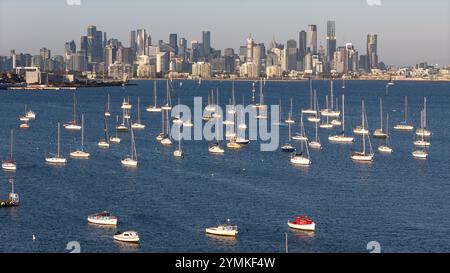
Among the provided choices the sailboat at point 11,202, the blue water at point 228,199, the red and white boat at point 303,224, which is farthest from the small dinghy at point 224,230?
the sailboat at point 11,202

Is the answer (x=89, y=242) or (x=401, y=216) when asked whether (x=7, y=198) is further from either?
(x=401, y=216)

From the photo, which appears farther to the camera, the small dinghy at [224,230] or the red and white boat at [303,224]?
the red and white boat at [303,224]

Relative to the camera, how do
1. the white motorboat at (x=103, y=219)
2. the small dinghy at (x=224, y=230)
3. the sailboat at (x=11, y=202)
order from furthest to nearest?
1. the sailboat at (x=11, y=202)
2. the white motorboat at (x=103, y=219)
3. the small dinghy at (x=224, y=230)

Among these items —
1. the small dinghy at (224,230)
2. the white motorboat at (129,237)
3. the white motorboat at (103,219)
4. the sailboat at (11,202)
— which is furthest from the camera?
the sailboat at (11,202)

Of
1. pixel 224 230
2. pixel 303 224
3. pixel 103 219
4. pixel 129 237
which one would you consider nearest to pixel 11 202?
pixel 103 219

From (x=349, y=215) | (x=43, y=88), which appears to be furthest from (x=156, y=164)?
(x=43, y=88)

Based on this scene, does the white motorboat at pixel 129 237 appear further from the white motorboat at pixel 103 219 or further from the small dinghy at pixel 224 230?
the small dinghy at pixel 224 230
